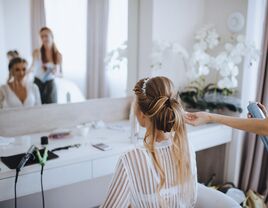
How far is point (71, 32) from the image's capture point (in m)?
1.97

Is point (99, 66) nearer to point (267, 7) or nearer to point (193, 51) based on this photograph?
point (193, 51)

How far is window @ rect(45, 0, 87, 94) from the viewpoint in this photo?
1887 mm

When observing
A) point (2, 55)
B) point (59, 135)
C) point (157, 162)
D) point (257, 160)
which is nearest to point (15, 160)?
point (59, 135)

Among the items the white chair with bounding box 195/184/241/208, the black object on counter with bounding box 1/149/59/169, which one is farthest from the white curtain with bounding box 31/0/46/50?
the white chair with bounding box 195/184/241/208

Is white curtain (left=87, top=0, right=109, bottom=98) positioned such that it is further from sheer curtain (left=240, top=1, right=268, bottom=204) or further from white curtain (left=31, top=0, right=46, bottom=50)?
sheer curtain (left=240, top=1, right=268, bottom=204)

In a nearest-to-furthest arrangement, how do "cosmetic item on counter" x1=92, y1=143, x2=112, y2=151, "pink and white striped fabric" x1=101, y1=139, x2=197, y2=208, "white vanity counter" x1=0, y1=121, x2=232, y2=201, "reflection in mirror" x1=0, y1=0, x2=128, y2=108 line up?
1. "pink and white striped fabric" x1=101, y1=139, x2=197, y2=208
2. "white vanity counter" x1=0, y1=121, x2=232, y2=201
3. "cosmetic item on counter" x1=92, y1=143, x2=112, y2=151
4. "reflection in mirror" x1=0, y1=0, x2=128, y2=108

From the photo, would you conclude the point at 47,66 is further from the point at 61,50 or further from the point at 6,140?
the point at 6,140

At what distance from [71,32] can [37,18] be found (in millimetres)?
230

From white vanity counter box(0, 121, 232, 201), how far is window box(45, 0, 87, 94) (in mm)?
414

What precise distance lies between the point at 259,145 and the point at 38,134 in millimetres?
1558

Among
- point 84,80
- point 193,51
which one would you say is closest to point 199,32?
point 193,51

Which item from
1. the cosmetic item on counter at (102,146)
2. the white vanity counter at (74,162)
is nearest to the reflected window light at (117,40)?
the white vanity counter at (74,162)

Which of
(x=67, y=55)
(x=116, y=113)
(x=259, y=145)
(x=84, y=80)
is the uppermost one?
(x=67, y=55)

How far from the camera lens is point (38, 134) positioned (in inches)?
74.3
